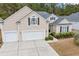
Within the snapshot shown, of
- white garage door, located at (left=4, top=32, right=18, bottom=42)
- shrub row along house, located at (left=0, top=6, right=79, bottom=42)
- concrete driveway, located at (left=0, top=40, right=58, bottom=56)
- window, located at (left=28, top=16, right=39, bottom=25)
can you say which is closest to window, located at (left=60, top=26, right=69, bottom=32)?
shrub row along house, located at (left=0, top=6, right=79, bottom=42)

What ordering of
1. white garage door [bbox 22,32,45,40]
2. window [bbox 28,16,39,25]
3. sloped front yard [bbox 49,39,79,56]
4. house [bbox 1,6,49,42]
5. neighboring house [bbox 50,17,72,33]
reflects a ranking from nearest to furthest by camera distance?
sloped front yard [bbox 49,39,79,56] → house [bbox 1,6,49,42] → neighboring house [bbox 50,17,72,33] → window [bbox 28,16,39,25] → white garage door [bbox 22,32,45,40]

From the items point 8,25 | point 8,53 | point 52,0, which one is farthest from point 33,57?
point 52,0

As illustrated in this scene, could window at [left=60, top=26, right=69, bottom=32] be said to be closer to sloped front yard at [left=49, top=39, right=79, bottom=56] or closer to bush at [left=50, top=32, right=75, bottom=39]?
bush at [left=50, top=32, right=75, bottom=39]

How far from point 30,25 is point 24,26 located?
254 mm

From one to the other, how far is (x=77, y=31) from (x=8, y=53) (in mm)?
2942

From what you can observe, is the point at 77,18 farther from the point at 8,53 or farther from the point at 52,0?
the point at 8,53

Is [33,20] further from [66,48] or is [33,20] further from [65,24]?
[66,48]

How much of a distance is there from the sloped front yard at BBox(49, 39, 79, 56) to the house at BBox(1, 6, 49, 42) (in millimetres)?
755

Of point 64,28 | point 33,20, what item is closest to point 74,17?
point 64,28

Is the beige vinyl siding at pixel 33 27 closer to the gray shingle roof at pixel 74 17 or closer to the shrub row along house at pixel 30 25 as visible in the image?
the shrub row along house at pixel 30 25

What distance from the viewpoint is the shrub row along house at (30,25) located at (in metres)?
10.1

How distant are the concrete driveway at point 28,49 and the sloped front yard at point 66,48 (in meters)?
0.22

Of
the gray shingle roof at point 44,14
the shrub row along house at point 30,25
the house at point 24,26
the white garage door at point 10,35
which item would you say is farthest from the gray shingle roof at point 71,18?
the white garage door at point 10,35

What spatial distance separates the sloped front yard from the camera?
9.90 m
